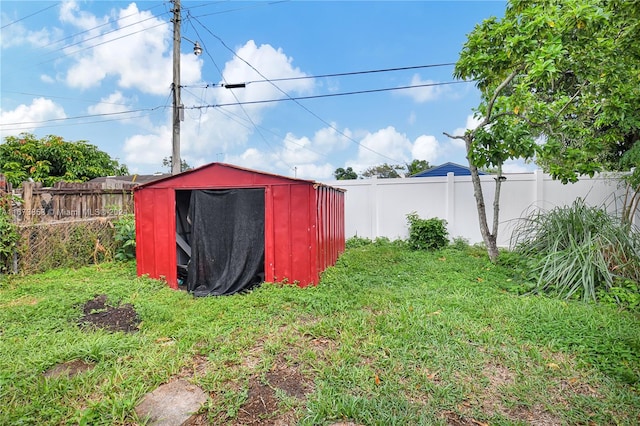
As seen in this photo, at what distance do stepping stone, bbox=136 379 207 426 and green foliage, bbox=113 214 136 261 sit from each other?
477 centimetres

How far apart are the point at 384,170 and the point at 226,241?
29.5m

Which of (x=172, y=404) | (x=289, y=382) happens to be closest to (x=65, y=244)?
(x=172, y=404)

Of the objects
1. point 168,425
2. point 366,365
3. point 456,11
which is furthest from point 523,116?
point 168,425

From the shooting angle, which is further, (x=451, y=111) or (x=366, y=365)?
(x=451, y=111)

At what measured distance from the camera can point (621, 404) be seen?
2074 mm

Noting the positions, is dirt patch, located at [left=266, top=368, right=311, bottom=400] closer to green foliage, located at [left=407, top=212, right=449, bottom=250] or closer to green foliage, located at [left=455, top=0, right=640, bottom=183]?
green foliage, located at [left=455, top=0, right=640, bottom=183]

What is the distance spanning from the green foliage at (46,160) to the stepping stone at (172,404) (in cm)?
1174

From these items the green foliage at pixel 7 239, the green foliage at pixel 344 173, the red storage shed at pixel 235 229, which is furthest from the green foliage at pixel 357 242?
the green foliage at pixel 344 173

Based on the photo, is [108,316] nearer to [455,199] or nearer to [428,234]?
[428,234]

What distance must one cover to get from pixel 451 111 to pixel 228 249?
6.71 metres

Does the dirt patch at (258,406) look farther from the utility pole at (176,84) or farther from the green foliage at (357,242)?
the utility pole at (176,84)

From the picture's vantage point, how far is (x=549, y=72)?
3.93 meters

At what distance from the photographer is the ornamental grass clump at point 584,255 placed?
3969 mm

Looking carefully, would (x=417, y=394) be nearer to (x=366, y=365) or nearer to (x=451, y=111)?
(x=366, y=365)
